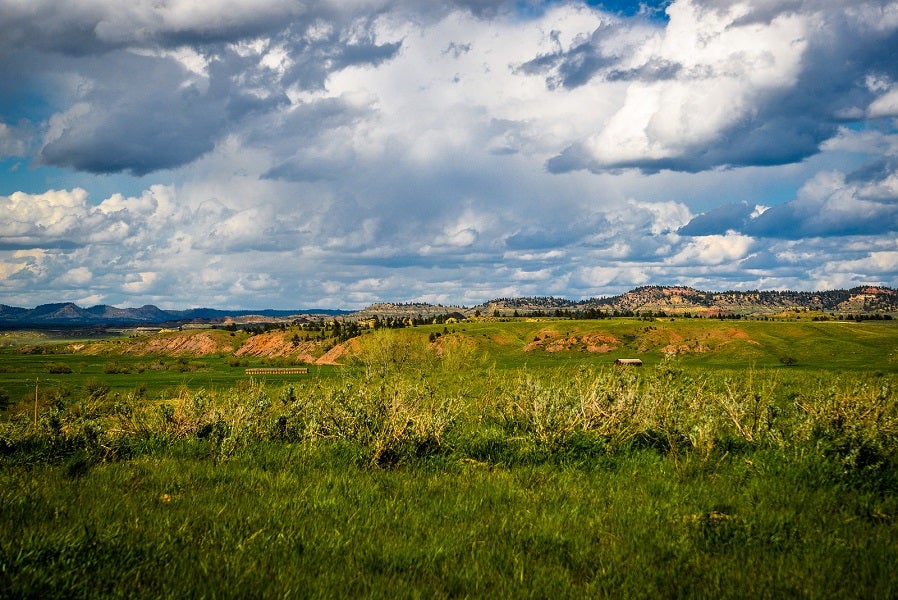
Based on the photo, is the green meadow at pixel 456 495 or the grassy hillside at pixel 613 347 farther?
the grassy hillside at pixel 613 347

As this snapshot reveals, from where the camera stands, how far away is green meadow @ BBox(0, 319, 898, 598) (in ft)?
19.9

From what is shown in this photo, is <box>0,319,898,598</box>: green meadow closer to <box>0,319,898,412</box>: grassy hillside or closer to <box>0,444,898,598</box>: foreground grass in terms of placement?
<box>0,444,898,598</box>: foreground grass

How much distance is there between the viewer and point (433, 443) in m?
12.1

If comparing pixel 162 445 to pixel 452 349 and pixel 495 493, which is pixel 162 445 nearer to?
pixel 495 493

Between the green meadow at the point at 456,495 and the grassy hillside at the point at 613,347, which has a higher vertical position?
the green meadow at the point at 456,495

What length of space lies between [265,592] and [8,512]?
4.14 metres

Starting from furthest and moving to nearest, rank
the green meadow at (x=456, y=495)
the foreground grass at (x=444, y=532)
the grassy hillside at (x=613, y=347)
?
the grassy hillside at (x=613, y=347) < the green meadow at (x=456, y=495) < the foreground grass at (x=444, y=532)

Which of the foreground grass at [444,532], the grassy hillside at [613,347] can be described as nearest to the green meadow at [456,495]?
the foreground grass at [444,532]

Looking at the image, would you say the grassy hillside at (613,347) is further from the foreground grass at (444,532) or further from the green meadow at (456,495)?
the foreground grass at (444,532)

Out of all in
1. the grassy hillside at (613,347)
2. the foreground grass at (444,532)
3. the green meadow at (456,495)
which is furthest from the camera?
the grassy hillside at (613,347)

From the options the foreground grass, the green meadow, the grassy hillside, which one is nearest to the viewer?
the foreground grass

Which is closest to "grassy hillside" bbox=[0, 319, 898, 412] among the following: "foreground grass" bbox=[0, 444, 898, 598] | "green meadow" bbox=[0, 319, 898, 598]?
"green meadow" bbox=[0, 319, 898, 598]

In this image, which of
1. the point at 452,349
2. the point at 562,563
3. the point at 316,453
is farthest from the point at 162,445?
the point at 452,349

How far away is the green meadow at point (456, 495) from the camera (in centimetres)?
607
